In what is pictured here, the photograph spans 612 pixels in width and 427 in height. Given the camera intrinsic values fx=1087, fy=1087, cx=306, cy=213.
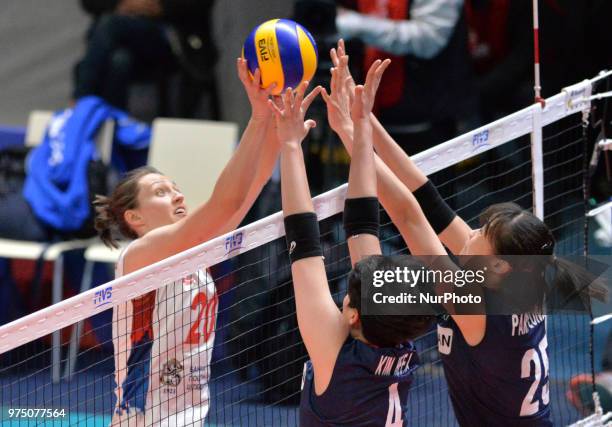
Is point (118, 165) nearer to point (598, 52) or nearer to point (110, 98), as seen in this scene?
point (110, 98)

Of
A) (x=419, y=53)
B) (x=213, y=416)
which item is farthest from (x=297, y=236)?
(x=419, y=53)

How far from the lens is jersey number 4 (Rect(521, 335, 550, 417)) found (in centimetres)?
348

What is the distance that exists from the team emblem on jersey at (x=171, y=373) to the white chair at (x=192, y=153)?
3.57 m

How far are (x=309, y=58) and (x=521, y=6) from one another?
409 centimetres

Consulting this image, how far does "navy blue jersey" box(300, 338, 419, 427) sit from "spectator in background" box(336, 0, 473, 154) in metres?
4.21

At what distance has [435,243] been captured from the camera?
354cm

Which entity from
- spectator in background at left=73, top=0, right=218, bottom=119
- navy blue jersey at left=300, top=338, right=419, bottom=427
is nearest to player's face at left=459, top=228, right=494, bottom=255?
navy blue jersey at left=300, top=338, right=419, bottom=427

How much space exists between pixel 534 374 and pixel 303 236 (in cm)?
93

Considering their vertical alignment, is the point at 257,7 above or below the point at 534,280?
above

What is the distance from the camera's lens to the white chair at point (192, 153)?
24.1 feet

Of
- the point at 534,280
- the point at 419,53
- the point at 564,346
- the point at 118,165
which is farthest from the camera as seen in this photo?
the point at 118,165

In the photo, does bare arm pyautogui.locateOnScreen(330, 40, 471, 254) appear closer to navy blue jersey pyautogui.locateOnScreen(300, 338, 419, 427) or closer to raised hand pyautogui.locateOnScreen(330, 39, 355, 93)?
raised hand pyautogui.locateOnScreen(330, 39, 355, 93)

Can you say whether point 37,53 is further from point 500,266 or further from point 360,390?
point 360,390

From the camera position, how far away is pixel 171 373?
3.76m
